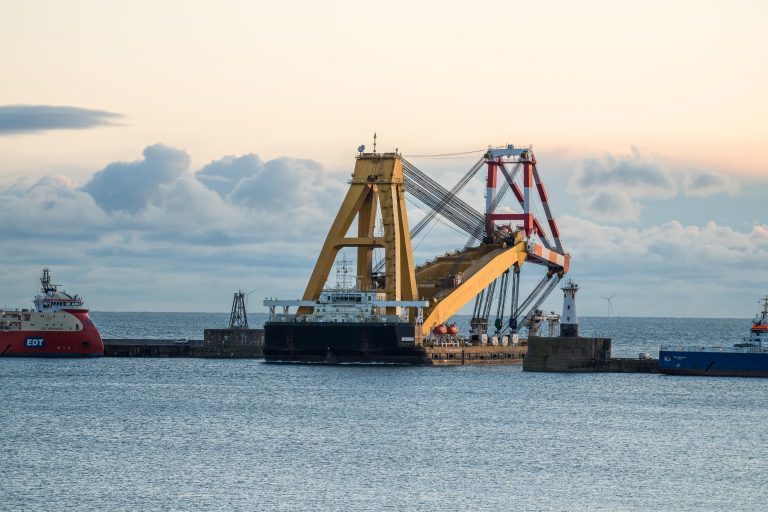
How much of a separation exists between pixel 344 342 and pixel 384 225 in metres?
8.63

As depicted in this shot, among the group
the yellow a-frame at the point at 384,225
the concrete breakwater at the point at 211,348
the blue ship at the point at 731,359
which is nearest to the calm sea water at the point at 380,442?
the blue ship at the point at 731,359

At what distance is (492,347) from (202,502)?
68.5 metres

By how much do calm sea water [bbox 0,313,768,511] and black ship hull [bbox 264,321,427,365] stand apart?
8.70 feet

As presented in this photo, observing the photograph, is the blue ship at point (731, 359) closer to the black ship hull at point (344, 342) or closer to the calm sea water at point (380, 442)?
the calm sea water at point (380, 442)

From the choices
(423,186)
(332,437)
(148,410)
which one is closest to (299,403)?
(148,410)

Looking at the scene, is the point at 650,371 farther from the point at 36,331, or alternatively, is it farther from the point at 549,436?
the point at 36,331

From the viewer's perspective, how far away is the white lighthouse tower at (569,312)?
9656 cm

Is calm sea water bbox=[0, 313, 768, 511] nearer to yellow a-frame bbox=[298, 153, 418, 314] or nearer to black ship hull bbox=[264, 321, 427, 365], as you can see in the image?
black ship hull bbox=[264, 321, 427, 365]

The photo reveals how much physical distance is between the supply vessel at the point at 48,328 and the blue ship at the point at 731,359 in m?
45.2

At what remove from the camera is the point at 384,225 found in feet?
333

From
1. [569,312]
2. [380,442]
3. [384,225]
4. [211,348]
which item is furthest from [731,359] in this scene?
[211,348]

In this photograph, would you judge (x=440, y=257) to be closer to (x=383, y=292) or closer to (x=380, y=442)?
(x=383, y=292)

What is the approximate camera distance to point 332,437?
208ft

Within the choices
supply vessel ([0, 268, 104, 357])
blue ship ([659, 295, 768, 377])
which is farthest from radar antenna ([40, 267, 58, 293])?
blue ship ([659, 295, 768, 377])
